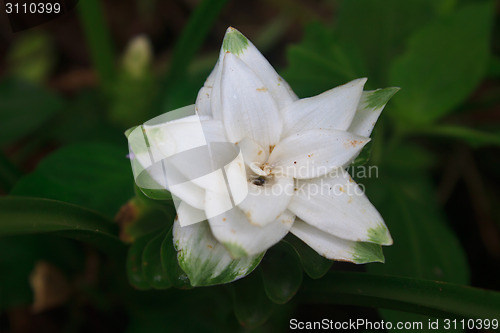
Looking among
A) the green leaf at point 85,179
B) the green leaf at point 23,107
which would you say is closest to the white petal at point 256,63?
the green leaf at point 85,179

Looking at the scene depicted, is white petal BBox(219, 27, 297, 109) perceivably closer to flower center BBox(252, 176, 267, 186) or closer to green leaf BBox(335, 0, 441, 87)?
flower center BBox(252, 176, 267, 186)

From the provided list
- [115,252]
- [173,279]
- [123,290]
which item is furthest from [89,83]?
[173,279]

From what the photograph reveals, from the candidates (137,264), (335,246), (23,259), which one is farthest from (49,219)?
(23,259)

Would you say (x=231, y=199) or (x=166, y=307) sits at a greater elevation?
(x=231, y=199)

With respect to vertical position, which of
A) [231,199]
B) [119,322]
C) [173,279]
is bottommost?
[119,322]

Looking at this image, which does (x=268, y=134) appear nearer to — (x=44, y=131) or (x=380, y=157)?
(x=380, y=157)

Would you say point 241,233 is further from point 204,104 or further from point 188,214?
point 204,104

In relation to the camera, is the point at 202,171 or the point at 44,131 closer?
the point at 202,171
